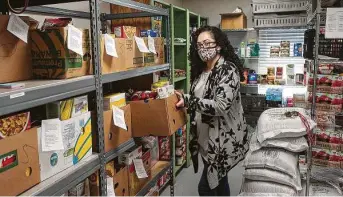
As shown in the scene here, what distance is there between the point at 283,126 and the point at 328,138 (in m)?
0.41

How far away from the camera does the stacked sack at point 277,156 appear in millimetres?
2400

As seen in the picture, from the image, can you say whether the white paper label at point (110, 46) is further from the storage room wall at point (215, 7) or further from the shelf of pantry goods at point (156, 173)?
the storage room wall at point (215, 7)

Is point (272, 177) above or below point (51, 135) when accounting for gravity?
below

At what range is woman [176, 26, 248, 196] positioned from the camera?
7.30 ft

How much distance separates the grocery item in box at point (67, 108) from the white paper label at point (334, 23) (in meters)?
1.82

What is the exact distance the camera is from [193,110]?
89.4 inches

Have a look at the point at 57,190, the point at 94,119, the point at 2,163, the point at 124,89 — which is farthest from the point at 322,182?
the point at 2,163

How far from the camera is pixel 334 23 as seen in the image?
91.3 inches

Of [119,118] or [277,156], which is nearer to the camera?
[119,118]

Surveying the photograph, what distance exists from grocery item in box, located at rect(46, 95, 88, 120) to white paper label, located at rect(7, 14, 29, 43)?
31 centimetres

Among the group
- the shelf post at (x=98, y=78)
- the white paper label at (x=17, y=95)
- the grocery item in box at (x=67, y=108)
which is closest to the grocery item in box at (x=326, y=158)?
the shelf post at (x=98, y=78)

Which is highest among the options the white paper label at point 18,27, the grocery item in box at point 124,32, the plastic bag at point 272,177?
the grocery item in box at point 124,32

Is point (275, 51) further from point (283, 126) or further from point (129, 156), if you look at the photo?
point (129, 156)

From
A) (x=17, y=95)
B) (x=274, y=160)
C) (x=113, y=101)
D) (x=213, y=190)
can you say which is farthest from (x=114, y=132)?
(x=274, y=160)
